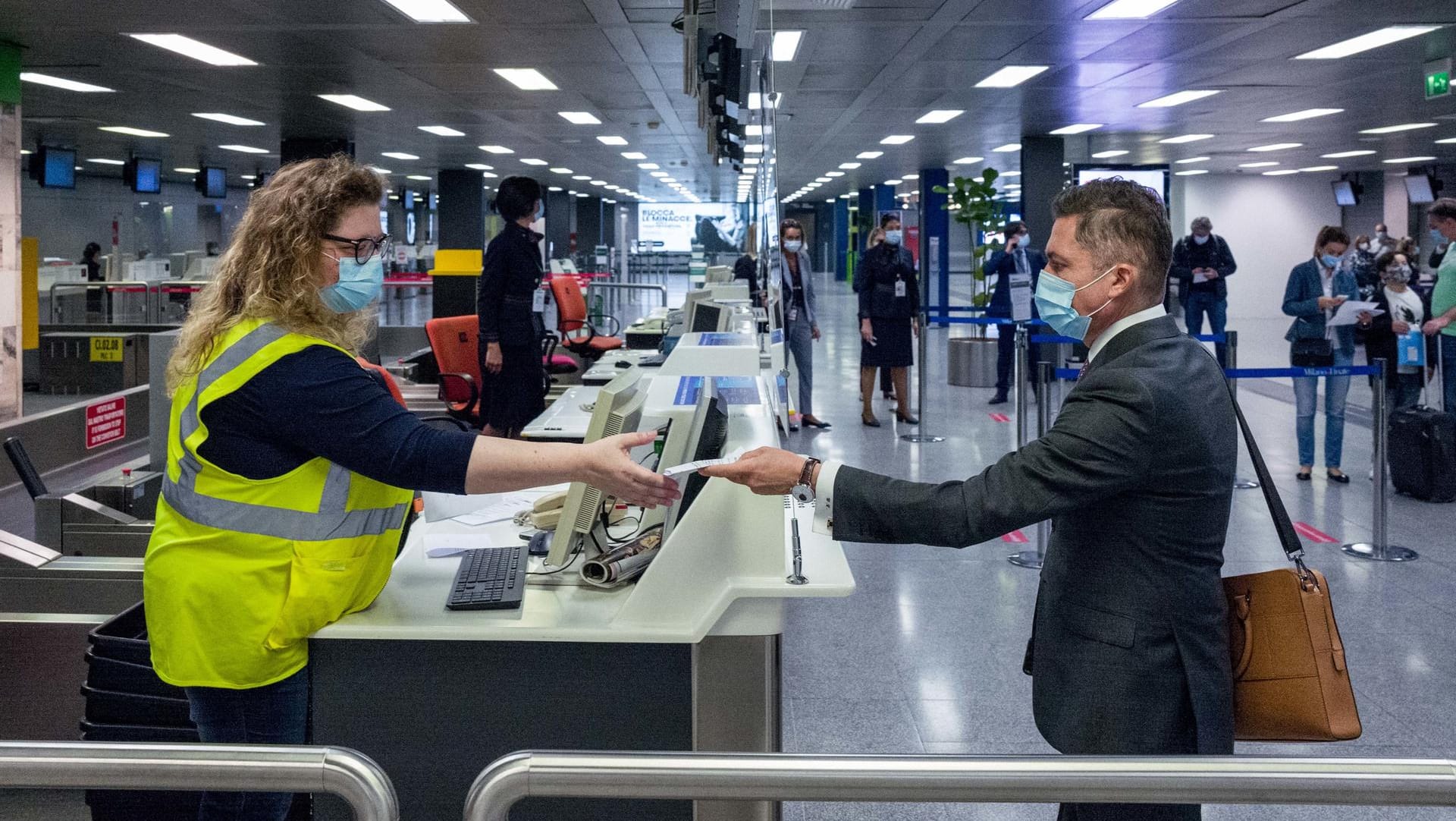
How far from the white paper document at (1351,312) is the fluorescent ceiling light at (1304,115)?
6087 mm

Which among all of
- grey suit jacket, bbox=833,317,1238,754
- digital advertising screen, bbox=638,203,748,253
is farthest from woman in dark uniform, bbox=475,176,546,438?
digital advertising screen, bbox=638,203,748,253

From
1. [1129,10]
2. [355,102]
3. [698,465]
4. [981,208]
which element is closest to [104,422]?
[698,465]

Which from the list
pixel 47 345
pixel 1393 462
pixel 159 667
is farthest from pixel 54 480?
pixel 1393 462

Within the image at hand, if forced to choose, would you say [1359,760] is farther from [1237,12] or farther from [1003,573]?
[1237,12]

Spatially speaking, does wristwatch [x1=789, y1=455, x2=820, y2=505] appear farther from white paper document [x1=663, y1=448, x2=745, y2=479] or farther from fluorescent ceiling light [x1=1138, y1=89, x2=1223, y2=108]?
fluorescent ceiling light [x1=1138, y1=89, x2=1223, y2=108]

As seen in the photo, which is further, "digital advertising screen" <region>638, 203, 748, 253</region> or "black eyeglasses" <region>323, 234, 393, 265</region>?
"digital advertising screen" <region>638, 203, 748, 253</region>

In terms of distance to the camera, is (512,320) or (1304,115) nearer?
(512,320)

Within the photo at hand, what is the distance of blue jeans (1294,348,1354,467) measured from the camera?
678 centimetres

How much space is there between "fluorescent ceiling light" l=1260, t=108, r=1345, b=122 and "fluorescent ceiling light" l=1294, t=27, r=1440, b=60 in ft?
13.2

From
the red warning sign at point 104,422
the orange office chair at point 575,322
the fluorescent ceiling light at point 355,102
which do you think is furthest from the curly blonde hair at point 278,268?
the fluorescent ceiling light at point 355,102

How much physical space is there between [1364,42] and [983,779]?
26.9 ft

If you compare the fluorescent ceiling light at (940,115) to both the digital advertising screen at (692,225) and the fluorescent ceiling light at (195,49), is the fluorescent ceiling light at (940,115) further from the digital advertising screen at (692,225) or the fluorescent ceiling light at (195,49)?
the digital advertising screen at (692,225)

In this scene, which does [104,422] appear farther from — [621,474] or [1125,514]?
[1125,514]

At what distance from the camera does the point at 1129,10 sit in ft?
21.2
